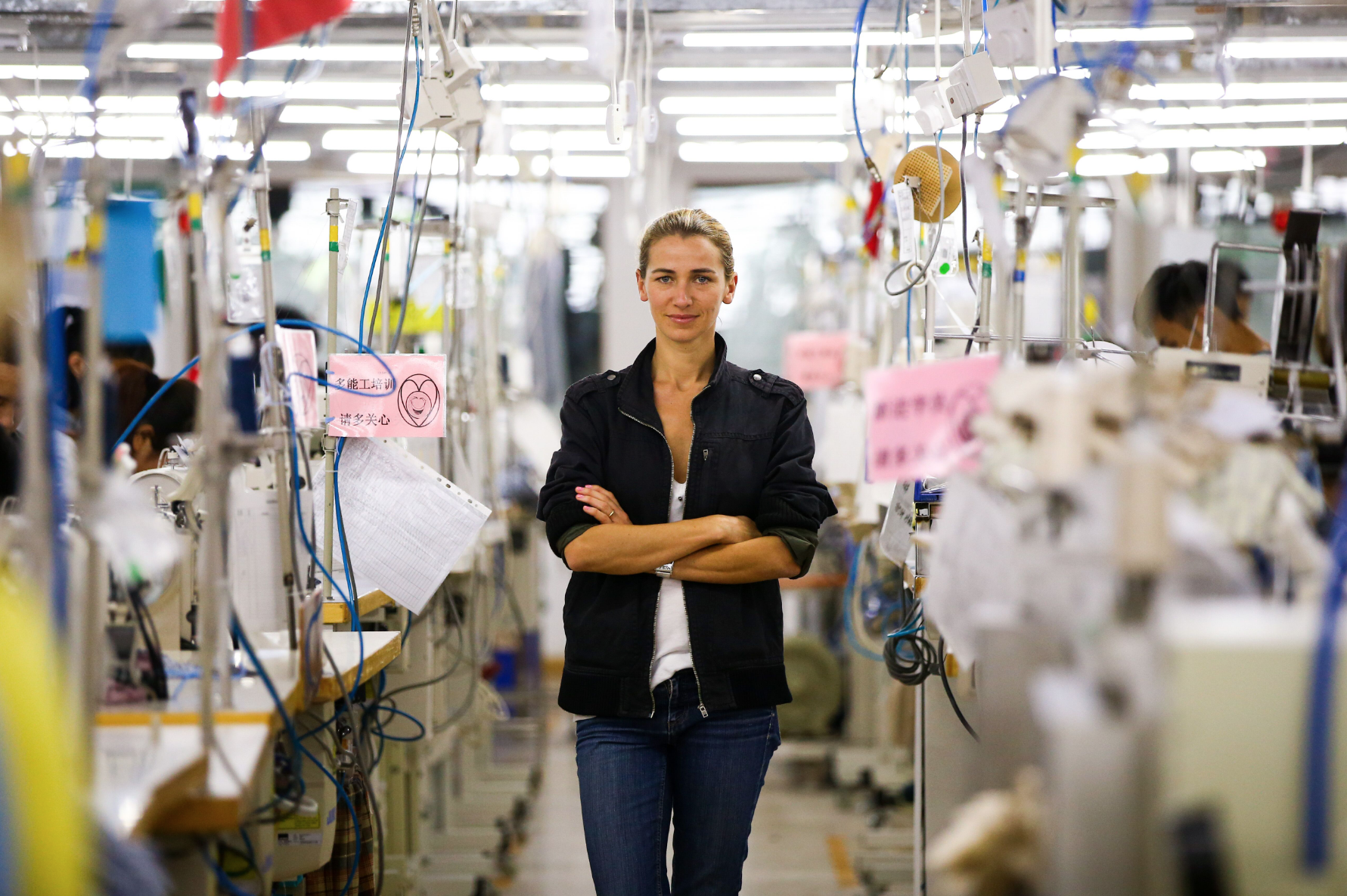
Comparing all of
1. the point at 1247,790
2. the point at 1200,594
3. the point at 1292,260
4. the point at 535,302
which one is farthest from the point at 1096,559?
the point at 535,302

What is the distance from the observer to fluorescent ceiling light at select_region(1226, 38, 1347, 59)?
413cm

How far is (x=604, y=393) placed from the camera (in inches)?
87.2

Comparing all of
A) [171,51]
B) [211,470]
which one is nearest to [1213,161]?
[171,51]

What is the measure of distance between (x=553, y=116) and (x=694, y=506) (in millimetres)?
3747

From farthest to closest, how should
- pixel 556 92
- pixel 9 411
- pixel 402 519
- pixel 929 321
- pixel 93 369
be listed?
pixel 556 92 < pixel 9 411 < pixel 929 321 < pixel 402 519 < pixel 93 369

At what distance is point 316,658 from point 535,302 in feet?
18.4

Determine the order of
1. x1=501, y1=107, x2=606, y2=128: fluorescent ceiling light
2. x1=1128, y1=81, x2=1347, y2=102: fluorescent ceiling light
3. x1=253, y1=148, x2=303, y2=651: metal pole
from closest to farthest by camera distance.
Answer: x1=253, y1=148, x2=303, y2=651: metal pole, x1=1128, y1=81, x2=1347, y2=102: fluorescent ceiling light, x1=501, y1=107, x2=606, y2=128: fluorescent ceiling light

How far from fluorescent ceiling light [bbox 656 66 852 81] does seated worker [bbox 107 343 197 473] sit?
2.35 m

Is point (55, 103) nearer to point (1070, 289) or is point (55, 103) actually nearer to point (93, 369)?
point (93, 369)

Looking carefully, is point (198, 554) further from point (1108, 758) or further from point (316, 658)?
point (1108, 758)

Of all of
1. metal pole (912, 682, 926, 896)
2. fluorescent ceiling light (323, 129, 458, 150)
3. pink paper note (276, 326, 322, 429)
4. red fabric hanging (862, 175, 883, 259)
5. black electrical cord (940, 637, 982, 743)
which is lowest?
metal pole (912, 682, 926, 896)

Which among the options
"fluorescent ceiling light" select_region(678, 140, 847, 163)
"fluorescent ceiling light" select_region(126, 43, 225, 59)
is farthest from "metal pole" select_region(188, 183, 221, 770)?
"fluorescent ceiling light" select_region(678, 140, 847, 163)

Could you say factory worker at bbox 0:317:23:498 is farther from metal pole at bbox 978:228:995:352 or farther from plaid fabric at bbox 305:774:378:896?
metal pole at bbox 978:228:995:352

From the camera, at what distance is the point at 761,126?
598 cm
